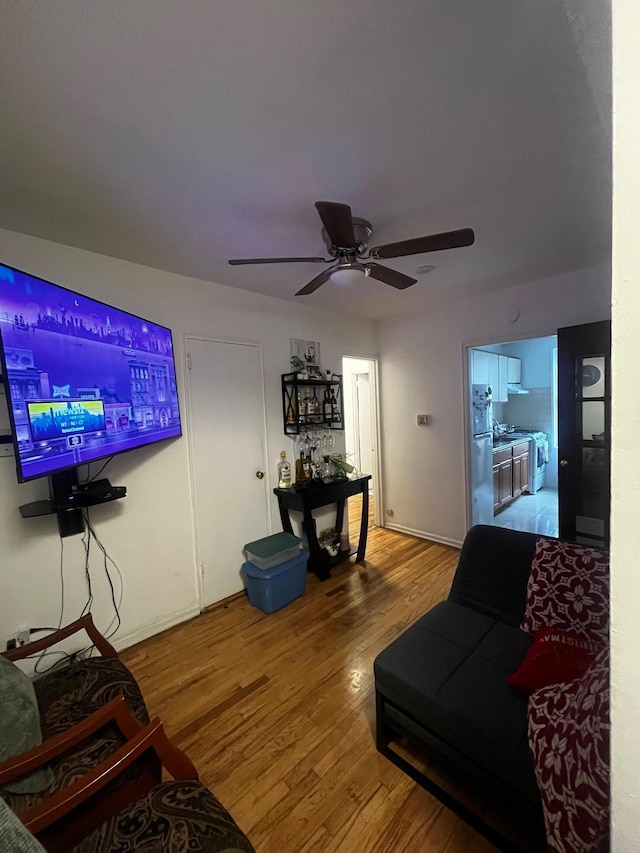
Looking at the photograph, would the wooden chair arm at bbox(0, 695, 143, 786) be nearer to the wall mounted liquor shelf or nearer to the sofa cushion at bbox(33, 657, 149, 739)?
the sofa cushion at bbox(33, 657, 149, 739)

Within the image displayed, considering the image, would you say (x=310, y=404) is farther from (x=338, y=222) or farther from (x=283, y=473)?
(x=338, y=222)

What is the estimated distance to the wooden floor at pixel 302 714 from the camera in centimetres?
124

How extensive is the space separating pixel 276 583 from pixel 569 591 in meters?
1.84

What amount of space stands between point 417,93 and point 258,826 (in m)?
2.63

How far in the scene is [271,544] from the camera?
2.70 meters

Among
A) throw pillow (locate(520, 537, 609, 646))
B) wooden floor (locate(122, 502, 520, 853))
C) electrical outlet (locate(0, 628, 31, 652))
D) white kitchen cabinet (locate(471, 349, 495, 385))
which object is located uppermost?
white kitchen cabinet (locate(471, 349, 495, 385))

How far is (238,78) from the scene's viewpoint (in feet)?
3.45

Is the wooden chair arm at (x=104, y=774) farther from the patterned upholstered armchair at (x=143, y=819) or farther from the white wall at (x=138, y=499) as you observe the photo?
the white wall at (x=138, y=499)

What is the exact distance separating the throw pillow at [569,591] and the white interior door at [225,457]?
6.69 feet

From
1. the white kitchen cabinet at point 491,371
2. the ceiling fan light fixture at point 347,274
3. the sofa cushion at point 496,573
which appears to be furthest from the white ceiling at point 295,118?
the white kitchen cabinet at point 491,371

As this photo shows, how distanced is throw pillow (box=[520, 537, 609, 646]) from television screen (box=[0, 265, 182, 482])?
223cm

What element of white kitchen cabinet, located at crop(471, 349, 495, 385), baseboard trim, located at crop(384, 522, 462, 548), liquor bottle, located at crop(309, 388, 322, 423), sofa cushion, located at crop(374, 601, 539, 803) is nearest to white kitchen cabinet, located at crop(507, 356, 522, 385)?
white kitchen cabinet, located at crop(471, 349, 495, 385)

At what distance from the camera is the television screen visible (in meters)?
1.35

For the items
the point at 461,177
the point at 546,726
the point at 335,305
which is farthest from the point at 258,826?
the point at 335,305
